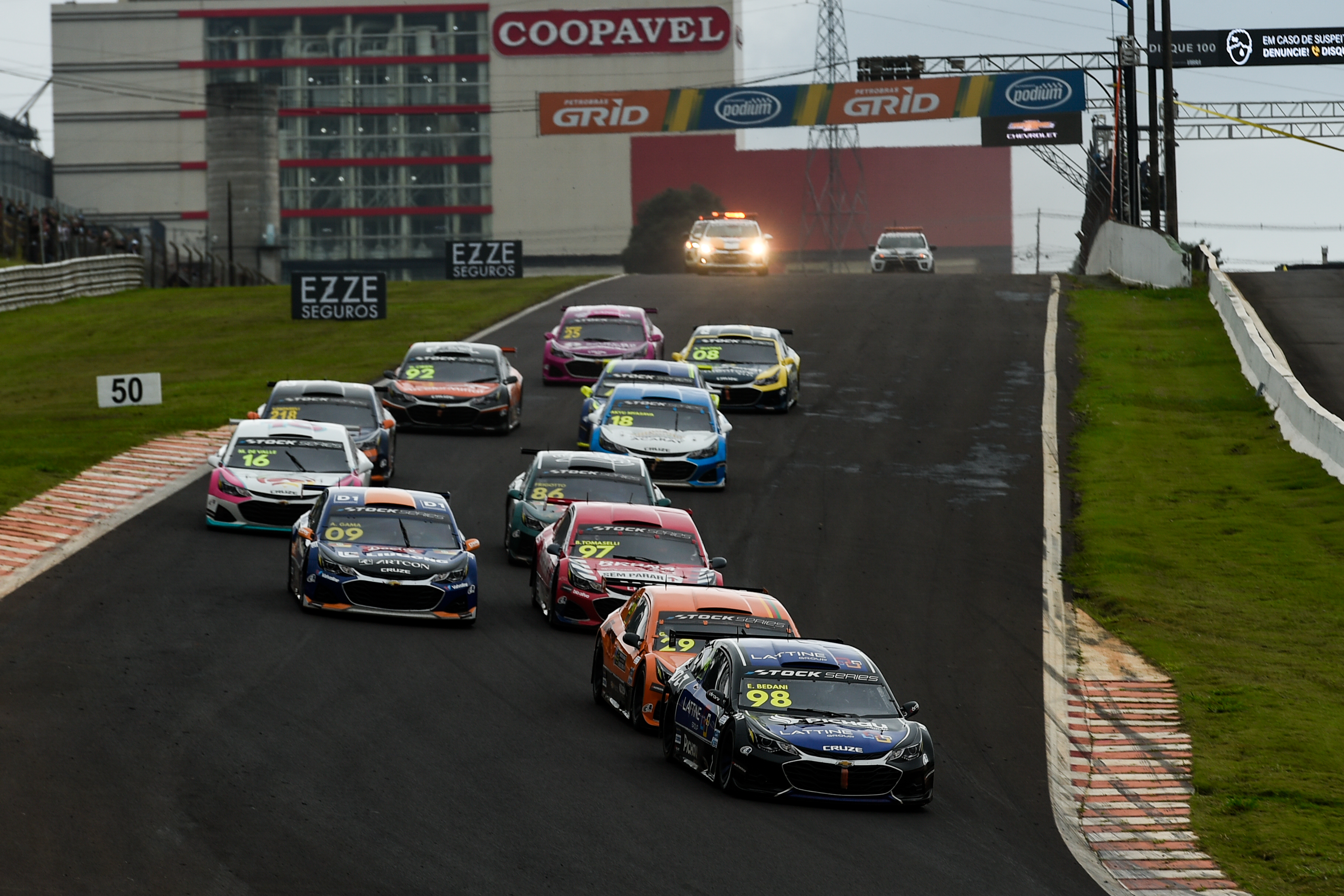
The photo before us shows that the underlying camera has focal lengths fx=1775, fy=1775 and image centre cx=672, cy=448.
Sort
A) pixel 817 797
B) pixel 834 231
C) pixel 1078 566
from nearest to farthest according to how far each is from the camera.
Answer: pixel 817 797 < pixel 1078 566 < pixel 834 231

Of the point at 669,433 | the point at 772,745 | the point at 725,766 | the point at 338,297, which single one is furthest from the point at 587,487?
the point at 338,297

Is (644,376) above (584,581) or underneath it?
above

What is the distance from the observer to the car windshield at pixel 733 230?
62.1 meters

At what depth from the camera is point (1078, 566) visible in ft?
82.4

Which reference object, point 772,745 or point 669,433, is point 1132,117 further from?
point 772,745

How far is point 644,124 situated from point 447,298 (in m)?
25.2

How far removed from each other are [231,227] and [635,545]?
70936 mm

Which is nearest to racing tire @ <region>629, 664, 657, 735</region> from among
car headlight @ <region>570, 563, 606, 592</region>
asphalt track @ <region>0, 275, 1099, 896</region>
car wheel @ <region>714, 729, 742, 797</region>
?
asphalt track @ <region>0, 275, 1099, 896</region>

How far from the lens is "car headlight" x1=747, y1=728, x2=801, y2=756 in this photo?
563 inches

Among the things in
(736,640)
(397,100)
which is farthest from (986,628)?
(397,100)

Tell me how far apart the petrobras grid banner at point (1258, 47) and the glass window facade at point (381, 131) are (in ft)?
247

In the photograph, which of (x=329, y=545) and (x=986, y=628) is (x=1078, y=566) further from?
(x=329, y=545)

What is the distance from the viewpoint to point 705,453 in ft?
95.9

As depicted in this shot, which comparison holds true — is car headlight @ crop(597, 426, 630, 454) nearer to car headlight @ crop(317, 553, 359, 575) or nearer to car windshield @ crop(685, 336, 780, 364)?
car windshield @ crop(685, 336, 780, 364)
